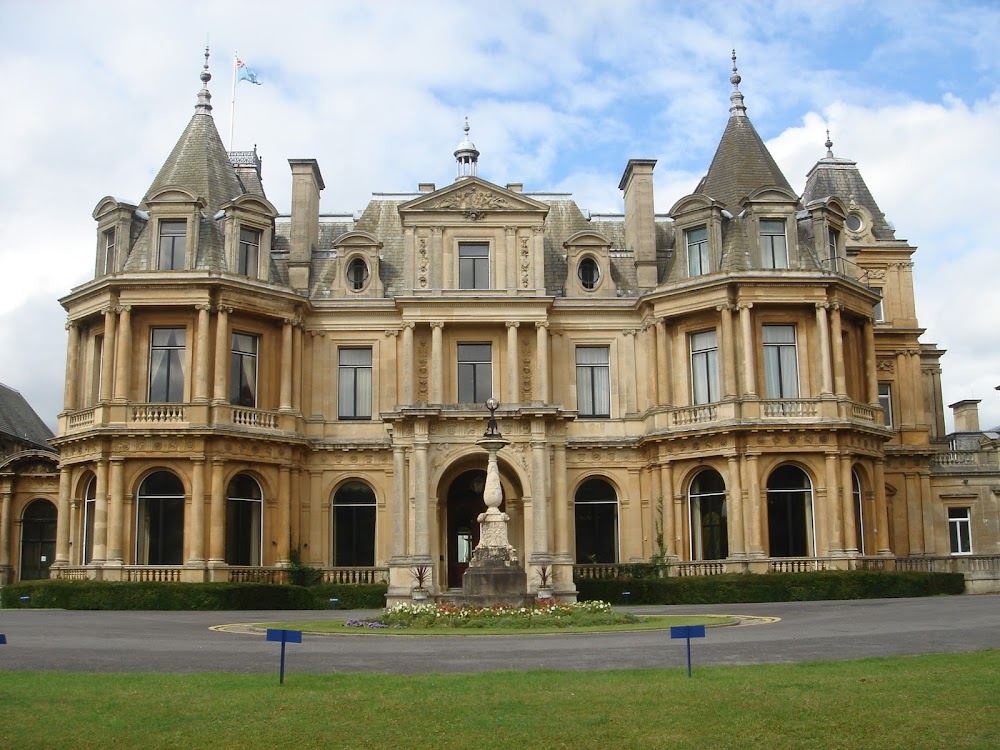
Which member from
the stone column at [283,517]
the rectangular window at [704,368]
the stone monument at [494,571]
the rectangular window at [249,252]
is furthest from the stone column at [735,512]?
the rectangular window at [249,252]

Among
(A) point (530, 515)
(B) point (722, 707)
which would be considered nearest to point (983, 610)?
(A) point (530, 515)

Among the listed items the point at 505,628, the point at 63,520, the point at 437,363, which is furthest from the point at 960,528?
the point at 63,520

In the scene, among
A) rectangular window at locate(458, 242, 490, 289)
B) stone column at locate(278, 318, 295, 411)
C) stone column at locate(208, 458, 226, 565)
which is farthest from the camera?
rectangular window at locate(458, 242, 490, 289)

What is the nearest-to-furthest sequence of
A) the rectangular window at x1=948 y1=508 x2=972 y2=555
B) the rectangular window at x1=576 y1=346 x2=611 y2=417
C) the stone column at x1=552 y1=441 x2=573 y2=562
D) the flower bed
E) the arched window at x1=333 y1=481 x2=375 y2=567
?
the flower bed, the stone column at x1=552 y1=441 x2=573 y2=562, the arched window at x1=333 y1=481 x2=375 y2=567, the rectangular window at x1=576 y1=346 x2=611 y2=417, the rectangular window at x1=948 y1=508 x2=972 y2=555

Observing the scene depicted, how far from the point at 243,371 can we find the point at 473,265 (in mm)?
9514

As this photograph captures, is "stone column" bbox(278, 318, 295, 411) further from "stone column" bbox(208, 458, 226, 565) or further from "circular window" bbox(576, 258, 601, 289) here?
"circular window" bbox(576, 258, 601, 289)

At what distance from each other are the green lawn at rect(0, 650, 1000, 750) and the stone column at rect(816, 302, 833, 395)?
83.1 ft

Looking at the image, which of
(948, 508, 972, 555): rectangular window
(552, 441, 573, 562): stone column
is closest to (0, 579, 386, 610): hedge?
(552, 441, 573, 562): stone column

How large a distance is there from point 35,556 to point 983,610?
37.6 meters

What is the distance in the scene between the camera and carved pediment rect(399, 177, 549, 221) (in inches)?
1613

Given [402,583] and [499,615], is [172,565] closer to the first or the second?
[402,583]

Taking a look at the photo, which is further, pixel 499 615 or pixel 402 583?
pixel 402 583

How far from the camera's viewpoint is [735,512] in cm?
3781

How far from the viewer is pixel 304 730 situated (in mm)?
10516
